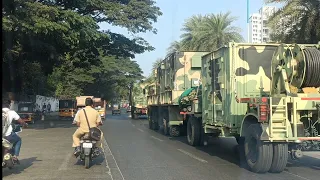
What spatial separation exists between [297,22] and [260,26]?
12.8 m

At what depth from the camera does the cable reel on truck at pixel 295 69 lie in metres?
8.80

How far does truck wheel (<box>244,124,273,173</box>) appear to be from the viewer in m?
8.63

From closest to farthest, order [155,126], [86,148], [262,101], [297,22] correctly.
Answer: [262,101] → [86,148] → [297,22] → [155,126]

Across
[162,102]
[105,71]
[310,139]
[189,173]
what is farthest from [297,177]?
[105,71]

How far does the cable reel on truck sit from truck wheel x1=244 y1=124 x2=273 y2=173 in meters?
1.15

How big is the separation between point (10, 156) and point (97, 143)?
2014mm

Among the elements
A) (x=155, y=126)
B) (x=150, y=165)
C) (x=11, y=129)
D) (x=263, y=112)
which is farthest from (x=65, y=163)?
(x=155, y=126)

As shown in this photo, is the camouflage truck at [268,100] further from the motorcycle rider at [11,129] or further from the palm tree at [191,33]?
the palm tree at [191,33]

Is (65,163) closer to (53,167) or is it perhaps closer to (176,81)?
(53,167)

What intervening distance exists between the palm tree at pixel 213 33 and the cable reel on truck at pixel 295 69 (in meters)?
21.5

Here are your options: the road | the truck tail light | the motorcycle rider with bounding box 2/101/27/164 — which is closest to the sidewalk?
the road

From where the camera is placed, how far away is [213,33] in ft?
103

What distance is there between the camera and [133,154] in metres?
12.1

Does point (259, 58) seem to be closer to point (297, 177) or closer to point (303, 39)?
point (297, 177)
